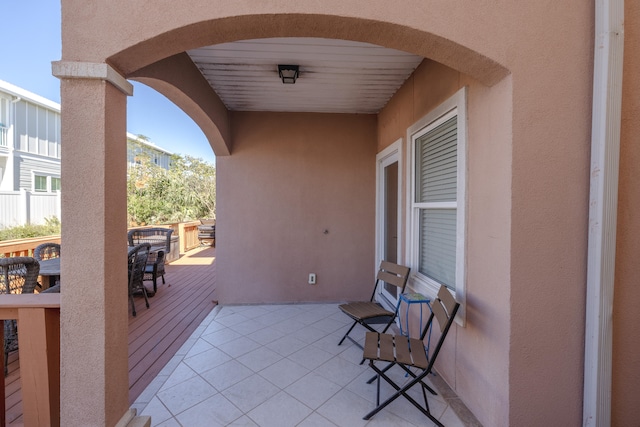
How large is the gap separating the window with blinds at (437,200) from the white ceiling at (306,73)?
33.0 inches

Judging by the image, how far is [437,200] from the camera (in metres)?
2.47

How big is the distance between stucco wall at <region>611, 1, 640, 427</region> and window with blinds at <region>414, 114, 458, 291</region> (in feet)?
2.95

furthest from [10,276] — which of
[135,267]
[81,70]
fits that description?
[81,70]

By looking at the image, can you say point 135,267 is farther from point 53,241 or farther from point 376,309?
point 376,309

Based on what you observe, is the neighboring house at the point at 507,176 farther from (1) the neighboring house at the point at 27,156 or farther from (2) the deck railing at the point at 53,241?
(1) the neighboring house at the point at 27,156

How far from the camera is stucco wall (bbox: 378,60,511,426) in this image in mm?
1529

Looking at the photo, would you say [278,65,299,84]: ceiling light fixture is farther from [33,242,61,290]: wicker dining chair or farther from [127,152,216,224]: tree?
[127,152,216,224]: tree

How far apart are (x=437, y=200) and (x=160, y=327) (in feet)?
11.6

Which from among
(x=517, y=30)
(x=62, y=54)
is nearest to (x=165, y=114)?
(x=62, y=54)

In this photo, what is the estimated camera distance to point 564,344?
4.95 feet

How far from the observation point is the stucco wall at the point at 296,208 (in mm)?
→ 3975

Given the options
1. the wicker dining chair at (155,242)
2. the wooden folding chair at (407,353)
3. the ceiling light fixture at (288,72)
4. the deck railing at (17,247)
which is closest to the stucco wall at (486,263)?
the wooden folding chair at (407,353)

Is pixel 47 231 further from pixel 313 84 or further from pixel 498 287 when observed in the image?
pixel 498 287

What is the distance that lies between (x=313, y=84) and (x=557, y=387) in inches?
130
